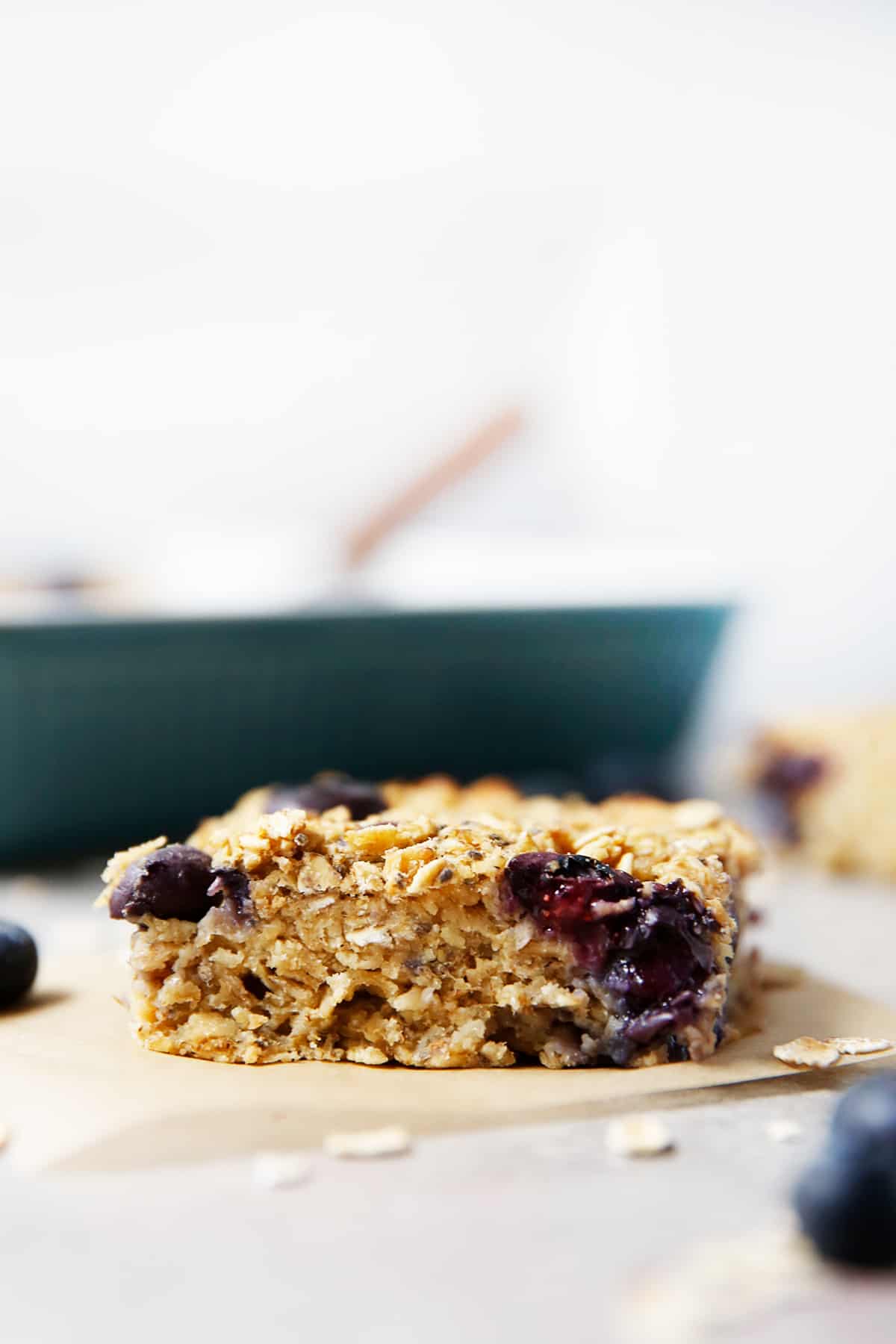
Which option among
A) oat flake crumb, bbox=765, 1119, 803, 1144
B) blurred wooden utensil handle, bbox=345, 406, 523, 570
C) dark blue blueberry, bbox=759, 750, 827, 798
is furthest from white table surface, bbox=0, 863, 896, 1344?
blurred wooden utensil handle, bbox=345, 406, 523, 570

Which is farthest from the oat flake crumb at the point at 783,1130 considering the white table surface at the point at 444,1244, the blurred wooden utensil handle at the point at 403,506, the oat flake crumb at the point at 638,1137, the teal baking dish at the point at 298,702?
the blurred wooden utensil handle at the point at 403,506

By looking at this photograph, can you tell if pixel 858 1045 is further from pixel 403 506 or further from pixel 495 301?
pixel 495 301

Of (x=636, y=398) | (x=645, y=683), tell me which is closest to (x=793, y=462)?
(x=636, y=398)

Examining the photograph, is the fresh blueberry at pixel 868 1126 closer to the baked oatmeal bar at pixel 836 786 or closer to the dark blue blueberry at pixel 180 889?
the dark blue blueberry at pixel 180 889

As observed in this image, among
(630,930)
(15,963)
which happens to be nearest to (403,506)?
(15,963)

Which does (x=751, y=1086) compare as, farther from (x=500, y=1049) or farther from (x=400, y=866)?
(x=400, y=866)
